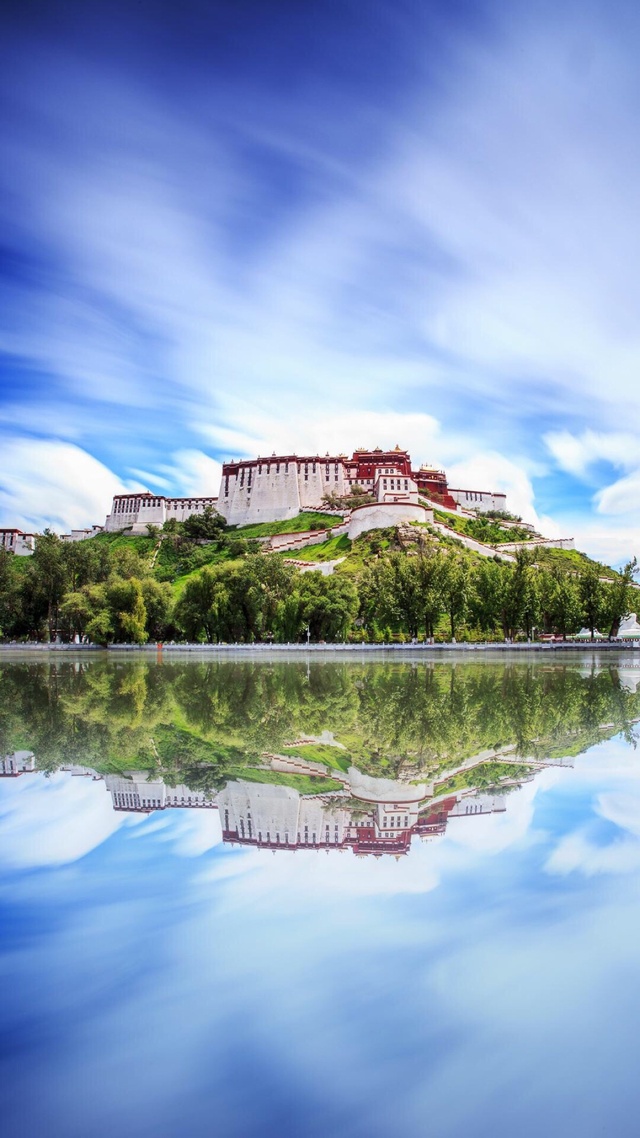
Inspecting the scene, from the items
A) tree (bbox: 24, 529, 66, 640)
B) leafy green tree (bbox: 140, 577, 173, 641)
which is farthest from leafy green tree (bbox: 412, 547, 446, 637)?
tree (bbox: 24, 529, 66, 640)

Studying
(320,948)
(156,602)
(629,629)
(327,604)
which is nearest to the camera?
(320,948)

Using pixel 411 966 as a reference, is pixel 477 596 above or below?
above

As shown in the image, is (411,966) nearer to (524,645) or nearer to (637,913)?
(637,913)

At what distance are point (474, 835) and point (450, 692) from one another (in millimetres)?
11954

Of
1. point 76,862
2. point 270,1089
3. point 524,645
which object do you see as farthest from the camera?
point 524,645

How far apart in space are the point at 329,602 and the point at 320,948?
4405 cm

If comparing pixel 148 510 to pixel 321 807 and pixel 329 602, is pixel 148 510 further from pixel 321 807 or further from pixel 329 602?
pixel 321 807

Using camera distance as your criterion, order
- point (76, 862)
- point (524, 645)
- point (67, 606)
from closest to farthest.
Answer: point (76, 862) → point (524, 645) → point (67, 606)

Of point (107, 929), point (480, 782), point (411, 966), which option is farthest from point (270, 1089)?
point (480, 782)

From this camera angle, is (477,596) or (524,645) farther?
(477,596)

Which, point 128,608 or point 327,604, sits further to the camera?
point 128,608

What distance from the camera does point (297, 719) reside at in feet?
42.8

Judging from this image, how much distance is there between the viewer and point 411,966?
374cm

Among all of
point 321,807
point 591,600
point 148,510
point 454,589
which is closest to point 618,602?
point 591,600
